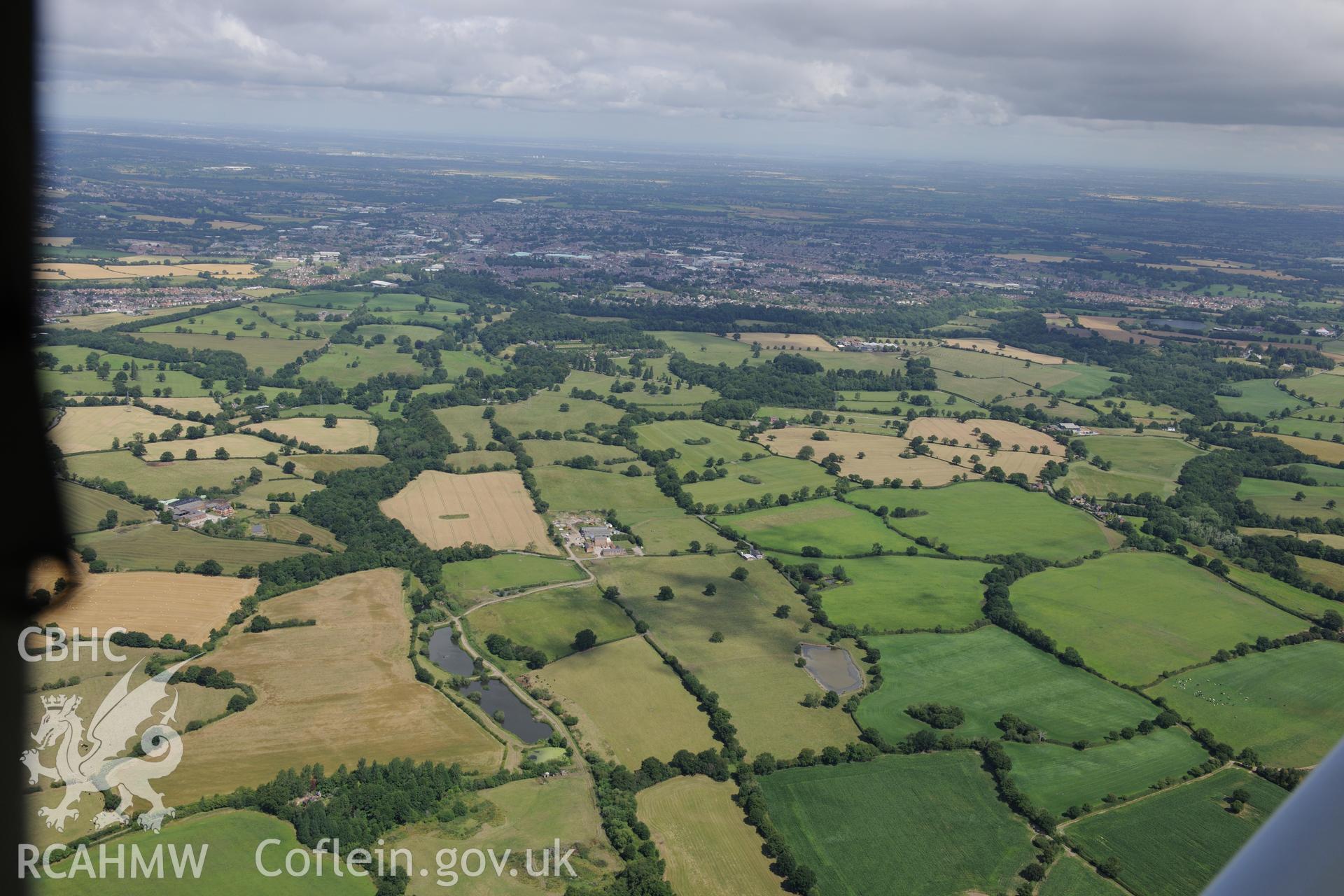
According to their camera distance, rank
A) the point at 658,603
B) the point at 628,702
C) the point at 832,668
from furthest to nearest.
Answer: the point at 658,603 < the point at 832,668 < the point at 628,702

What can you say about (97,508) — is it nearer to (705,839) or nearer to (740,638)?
(740,638)

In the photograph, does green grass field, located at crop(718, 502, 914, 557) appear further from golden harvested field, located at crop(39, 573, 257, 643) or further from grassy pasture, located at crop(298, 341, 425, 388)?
grassy pasture, located at crop(298, 341, 425, 388)

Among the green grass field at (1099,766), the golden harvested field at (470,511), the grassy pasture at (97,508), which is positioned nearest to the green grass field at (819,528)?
the golden harvested field at (470,511)

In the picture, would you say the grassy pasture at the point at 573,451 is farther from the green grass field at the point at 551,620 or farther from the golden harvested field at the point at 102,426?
the golden harvested field at the point at 102,426

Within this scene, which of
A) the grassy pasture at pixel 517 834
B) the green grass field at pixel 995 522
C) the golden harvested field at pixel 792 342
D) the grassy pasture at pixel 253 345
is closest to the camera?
the grassy pasture at pixel 517 834

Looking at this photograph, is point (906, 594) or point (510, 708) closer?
point (510, 708)

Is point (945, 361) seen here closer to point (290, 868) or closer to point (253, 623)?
point (253, 623)

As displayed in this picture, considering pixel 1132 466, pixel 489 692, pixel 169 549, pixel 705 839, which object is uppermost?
pixel 1132 466

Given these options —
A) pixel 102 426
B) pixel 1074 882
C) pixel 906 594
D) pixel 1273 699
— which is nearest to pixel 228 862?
pixel 1074 882
